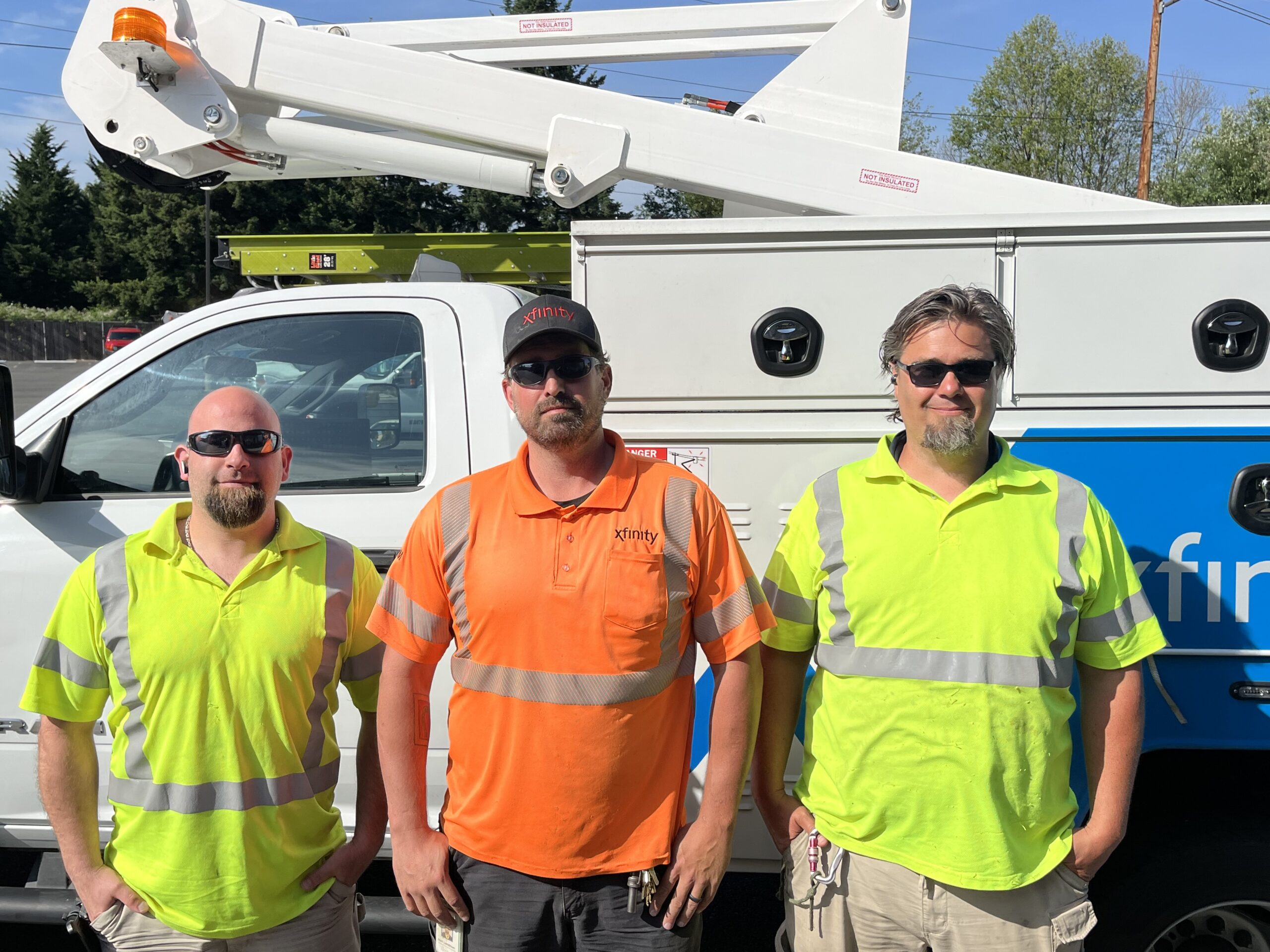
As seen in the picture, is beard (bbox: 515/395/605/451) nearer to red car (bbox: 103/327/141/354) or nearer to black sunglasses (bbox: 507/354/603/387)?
black sunglasses (bbox: 507/354/603/387)

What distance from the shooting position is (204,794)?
1.91 meters

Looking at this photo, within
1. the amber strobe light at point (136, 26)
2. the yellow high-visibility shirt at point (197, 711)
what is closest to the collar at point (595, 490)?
the yellow high-visibility shirt at point (197, 711)

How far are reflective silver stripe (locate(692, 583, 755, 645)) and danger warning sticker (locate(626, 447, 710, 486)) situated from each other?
0.59 meters

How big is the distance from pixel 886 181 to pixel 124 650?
2.43 m

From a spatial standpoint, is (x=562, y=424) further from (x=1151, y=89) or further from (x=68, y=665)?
(x=1151, y=89)

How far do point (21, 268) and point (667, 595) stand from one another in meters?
58.5

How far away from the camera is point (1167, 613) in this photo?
2299 millimetres

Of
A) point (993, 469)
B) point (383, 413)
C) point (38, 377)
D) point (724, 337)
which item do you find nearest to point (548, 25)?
point (383, 413)

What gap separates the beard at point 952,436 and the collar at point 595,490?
1.95 feet

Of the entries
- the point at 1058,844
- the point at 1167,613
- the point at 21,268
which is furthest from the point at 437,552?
Result: the point at 21,268

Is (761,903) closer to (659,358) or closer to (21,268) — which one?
(659,358)

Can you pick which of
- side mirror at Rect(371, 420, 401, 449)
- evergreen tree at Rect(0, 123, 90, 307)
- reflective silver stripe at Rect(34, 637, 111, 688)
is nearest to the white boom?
side mirror at Rect(371, 420, 401, 449)

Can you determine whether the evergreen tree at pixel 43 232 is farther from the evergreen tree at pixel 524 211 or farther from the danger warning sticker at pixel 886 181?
the danger warning sticker at pixel 886 181

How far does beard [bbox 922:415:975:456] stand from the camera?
1866 millimetres
